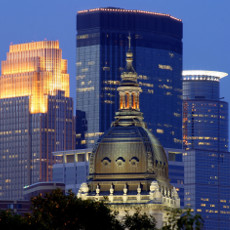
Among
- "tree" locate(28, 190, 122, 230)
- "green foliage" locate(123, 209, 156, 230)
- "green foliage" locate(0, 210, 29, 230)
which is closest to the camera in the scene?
"green foliage" locate(0, 210, 29, 230)

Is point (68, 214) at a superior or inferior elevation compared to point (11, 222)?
superior

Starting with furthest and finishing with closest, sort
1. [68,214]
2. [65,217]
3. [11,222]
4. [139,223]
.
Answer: [139,223] → [68,214] → [65,217] → [11,222]

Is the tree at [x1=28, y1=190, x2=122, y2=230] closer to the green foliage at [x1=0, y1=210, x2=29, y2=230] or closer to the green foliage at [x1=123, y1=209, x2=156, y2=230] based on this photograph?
the green foliage at [x1=0, y1=210, x2=29, y2=230]

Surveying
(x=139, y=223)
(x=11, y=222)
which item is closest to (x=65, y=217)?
(x=11, y=222)

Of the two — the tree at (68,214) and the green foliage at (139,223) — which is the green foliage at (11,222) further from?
the green foliage at (139,223)

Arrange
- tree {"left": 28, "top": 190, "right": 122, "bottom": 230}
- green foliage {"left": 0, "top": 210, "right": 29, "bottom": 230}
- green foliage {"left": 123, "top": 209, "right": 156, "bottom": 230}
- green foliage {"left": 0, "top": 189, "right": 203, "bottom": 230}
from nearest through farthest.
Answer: green foliage {"left": 0, "top": 210, "right": 29, "bottom": 230}, green foliage {"left": 0, "top": 189, "right": 203, "bottom": 230}, tree {"left": 28, "top": 190, "right": 122, "bottom": 230}, green foliage {"left": 123, "top": 209, "right": 156, "bottom": 230}

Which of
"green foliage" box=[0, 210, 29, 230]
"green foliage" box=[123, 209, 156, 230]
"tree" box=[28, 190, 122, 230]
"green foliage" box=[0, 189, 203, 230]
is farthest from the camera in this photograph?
"green foliage" box=[123, 209, 156, 230]

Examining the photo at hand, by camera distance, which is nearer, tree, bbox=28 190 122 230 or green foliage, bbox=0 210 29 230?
green foliage, bbox=0 210 29 230

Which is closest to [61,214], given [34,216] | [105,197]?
[34,216]

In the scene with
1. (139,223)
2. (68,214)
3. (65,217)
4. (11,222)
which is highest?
(68,214)

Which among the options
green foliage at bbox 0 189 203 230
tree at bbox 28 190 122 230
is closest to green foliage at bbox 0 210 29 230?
green foliage at bbox 0 189 203 230

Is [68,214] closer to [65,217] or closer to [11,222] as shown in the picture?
[65,217]

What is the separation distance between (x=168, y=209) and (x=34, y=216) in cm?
3233

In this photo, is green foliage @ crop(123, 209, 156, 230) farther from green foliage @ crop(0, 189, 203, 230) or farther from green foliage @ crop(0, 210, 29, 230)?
green foliage @ crop(0, 210, 29, 230)
